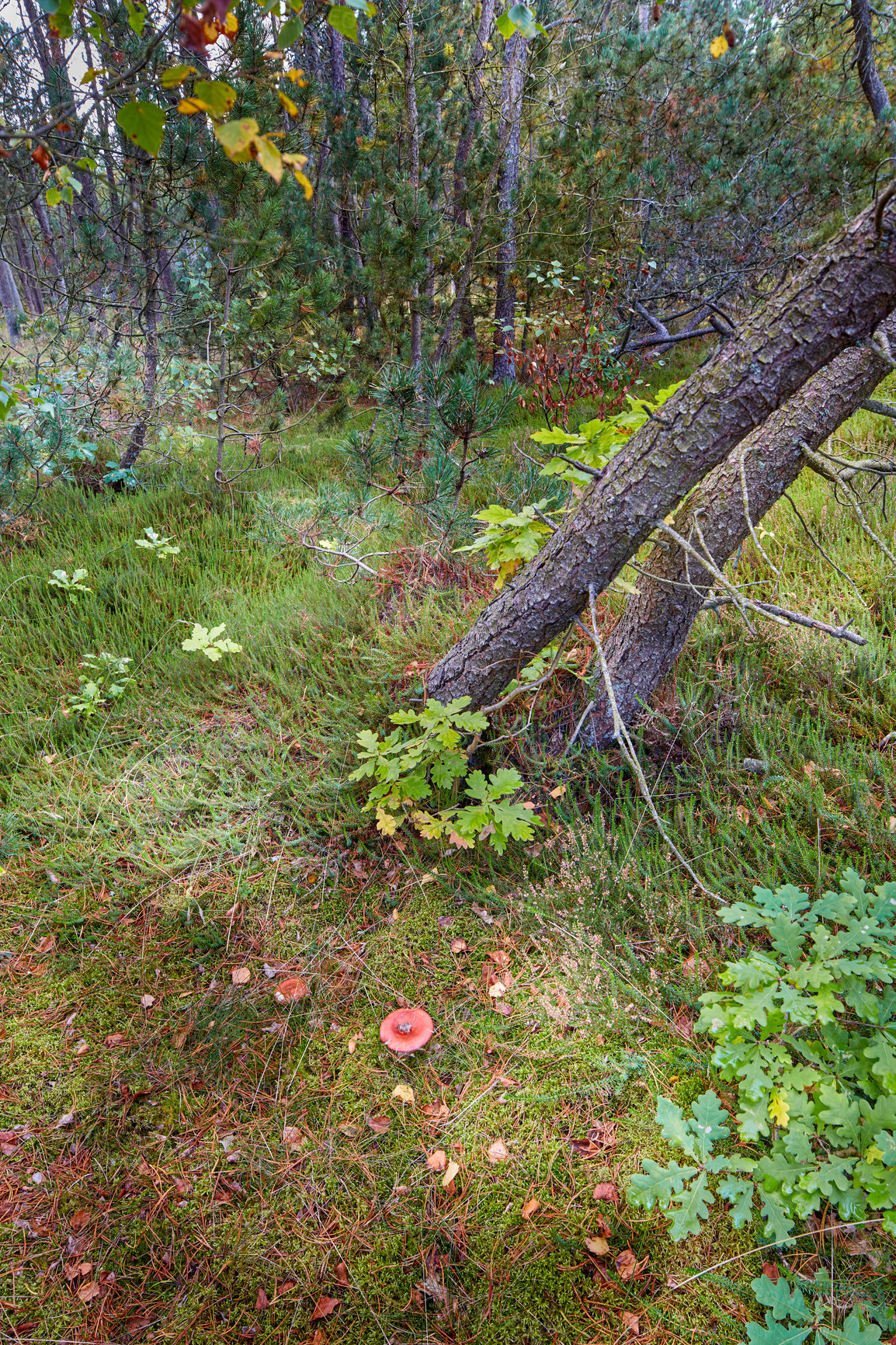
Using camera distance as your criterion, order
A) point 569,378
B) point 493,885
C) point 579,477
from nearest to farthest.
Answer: point 579,477 → point 493,885 → point 569,378

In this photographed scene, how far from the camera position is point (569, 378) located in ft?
16.9

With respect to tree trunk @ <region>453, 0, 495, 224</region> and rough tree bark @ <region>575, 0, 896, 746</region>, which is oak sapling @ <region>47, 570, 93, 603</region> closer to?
rough tree bark @ <region>575, 0, 896, 746</region>

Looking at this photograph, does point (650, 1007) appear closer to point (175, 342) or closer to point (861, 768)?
point (861, 768)

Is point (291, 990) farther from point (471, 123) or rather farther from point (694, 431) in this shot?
point (471, 123)

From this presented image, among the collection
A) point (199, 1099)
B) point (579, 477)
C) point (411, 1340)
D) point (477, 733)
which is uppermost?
point (579, 477)

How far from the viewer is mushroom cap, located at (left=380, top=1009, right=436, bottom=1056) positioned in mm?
1942

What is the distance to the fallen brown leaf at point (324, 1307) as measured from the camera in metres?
1.54

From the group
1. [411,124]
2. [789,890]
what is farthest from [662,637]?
[411,124]

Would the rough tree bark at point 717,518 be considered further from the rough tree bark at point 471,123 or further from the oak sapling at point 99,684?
the rough tree bark at point 471,123

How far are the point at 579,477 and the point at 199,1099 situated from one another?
2354 mm

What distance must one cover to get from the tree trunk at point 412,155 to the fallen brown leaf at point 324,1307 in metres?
4.58

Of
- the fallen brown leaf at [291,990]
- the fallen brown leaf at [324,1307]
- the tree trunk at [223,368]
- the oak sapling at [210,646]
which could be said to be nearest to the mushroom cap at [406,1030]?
the fallen brown leaf at [291,990]

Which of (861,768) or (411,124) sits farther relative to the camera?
(411,124)

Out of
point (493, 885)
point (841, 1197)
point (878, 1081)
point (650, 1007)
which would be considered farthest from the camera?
point (493, 885)
